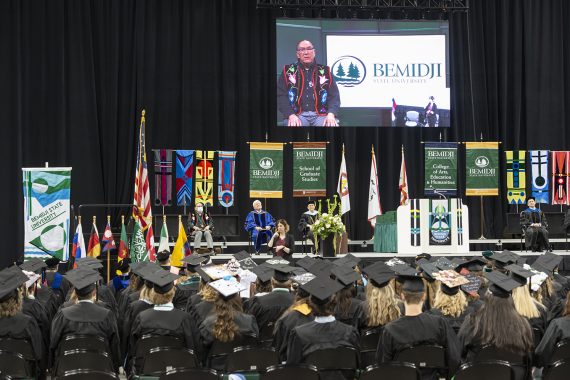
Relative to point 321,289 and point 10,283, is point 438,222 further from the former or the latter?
A: point 10,283

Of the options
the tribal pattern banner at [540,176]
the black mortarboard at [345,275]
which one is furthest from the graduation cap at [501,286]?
the tribal pattern banner at [540,176]

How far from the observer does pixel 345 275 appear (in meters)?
6.97

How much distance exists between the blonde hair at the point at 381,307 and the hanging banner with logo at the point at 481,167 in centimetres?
1352

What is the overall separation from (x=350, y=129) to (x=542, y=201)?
5.75 meters

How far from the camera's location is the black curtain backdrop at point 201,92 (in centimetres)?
2016

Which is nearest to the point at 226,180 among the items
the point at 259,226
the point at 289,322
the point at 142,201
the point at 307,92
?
the point at 259,226

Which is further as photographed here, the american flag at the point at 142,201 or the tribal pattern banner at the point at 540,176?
the tribal pattern banner at the point at 540,176

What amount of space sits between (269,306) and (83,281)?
1714mm

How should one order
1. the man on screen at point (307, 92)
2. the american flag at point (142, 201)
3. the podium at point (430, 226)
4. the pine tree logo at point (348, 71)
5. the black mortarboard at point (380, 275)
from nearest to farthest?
the black mortarboard at point (380, 275) < the american flag at point (142, 201) < the podium at point (430, 226) < the man on screen at point (307, 92) < the pine tree logo at point (348, 71)

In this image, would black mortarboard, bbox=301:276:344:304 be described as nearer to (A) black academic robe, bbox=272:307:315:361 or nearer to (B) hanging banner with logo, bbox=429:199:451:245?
(A) black academic robe, bbox=272:307:315:361

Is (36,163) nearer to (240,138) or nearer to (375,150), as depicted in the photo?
(240,138)

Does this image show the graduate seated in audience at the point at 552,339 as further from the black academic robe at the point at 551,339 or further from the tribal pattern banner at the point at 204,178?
the tribal pattern banner at the point at 204,178

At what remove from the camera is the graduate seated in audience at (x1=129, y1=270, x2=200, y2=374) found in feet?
19.5

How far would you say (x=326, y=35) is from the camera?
63.4 ft
